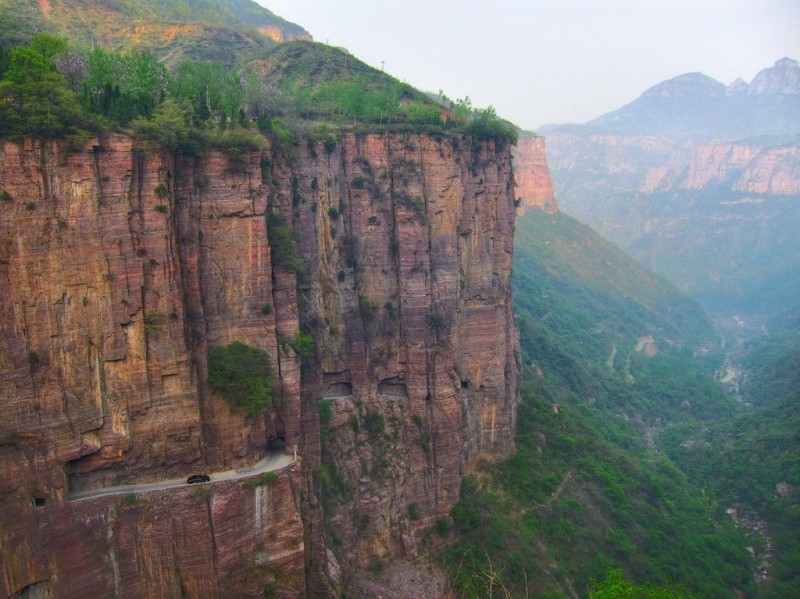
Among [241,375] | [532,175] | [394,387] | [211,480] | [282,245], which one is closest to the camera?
[211,480]

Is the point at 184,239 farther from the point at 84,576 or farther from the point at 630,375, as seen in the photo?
the point at 630,375

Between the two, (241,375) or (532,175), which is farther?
(532,175)

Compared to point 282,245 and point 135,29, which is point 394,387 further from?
point 135,29

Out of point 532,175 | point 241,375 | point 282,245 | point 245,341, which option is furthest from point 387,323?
point 532,175

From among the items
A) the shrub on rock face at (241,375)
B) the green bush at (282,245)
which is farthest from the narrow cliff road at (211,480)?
the green bush at (282,245)

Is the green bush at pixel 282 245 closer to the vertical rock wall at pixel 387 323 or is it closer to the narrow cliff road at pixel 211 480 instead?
the vertical rock wall at pixel 387 323

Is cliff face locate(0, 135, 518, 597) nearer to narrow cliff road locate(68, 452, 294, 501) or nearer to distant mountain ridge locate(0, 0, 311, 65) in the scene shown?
narrow cliff road locate(68, 452, 294, 501)

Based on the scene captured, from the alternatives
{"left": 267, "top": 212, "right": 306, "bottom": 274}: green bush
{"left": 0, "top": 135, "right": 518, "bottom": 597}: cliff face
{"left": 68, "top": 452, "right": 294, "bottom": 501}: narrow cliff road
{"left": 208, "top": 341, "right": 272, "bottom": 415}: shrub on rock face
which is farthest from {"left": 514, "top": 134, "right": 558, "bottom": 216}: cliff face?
{"left": 208, "top": 341, "right": 272, "bottom": 415}: shrub on rock face
